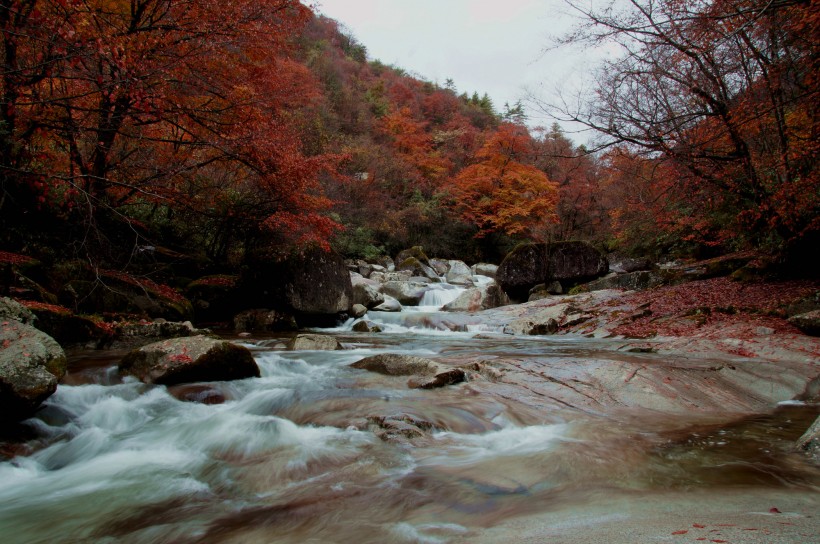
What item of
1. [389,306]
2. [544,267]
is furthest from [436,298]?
[544,267]

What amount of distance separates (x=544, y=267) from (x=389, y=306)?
7.04 metres

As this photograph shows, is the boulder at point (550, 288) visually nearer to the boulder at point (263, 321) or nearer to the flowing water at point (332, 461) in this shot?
the boulder at point (263, 321)

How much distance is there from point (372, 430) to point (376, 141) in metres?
28.4

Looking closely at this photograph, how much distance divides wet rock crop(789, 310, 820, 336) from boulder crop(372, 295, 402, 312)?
1000 cm

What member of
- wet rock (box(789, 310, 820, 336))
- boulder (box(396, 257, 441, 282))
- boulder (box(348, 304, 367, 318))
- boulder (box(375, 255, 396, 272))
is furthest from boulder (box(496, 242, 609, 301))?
wet rock (box(789, 310, 820, 336))

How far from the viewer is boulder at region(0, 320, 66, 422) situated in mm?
3744

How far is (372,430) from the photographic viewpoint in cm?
409

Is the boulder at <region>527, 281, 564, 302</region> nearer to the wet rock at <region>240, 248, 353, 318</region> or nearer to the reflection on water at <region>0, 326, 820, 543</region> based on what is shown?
the wet rock at <region>240, 248, 353, 318</region>

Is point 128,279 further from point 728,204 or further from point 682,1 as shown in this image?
point 728,204

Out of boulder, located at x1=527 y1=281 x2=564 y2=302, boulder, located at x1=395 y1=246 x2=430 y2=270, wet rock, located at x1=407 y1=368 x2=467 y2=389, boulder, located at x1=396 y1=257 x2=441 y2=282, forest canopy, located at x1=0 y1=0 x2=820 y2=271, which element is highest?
forest canopy, located at x1=0 y1=0 x2=820 y2=271

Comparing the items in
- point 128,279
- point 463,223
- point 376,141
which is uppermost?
point 376,141

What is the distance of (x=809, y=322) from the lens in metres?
6.98

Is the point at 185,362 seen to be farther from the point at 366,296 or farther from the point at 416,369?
the point at 366,296

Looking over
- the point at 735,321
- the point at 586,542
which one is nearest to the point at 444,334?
the point at 735,321
